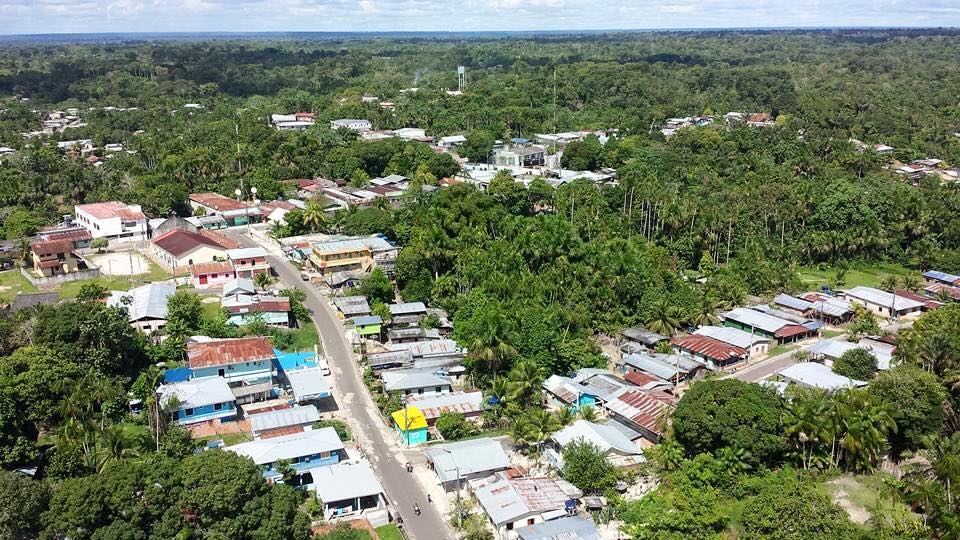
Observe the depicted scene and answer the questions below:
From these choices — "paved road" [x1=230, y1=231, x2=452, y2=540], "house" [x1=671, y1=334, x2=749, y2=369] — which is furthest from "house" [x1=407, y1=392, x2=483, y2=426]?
"house" [x1=671, y1=334, x2=749, y2=369]

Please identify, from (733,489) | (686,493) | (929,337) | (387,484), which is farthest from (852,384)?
(387,484)

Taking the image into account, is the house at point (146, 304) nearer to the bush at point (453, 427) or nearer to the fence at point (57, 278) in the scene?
the fence at point (57, 278)

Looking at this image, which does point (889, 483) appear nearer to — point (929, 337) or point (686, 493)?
point (686, 493)

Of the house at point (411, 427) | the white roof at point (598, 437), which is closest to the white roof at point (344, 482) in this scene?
the house at point (411, 427)

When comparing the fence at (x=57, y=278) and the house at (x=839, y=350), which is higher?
the fence at (x=57, y=278)

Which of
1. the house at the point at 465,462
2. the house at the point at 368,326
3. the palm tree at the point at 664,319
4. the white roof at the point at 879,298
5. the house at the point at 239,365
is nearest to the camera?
the house at the point at 465,462

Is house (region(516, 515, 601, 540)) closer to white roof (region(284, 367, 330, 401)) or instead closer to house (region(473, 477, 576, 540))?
house (region(473, 477, 576, 540))
